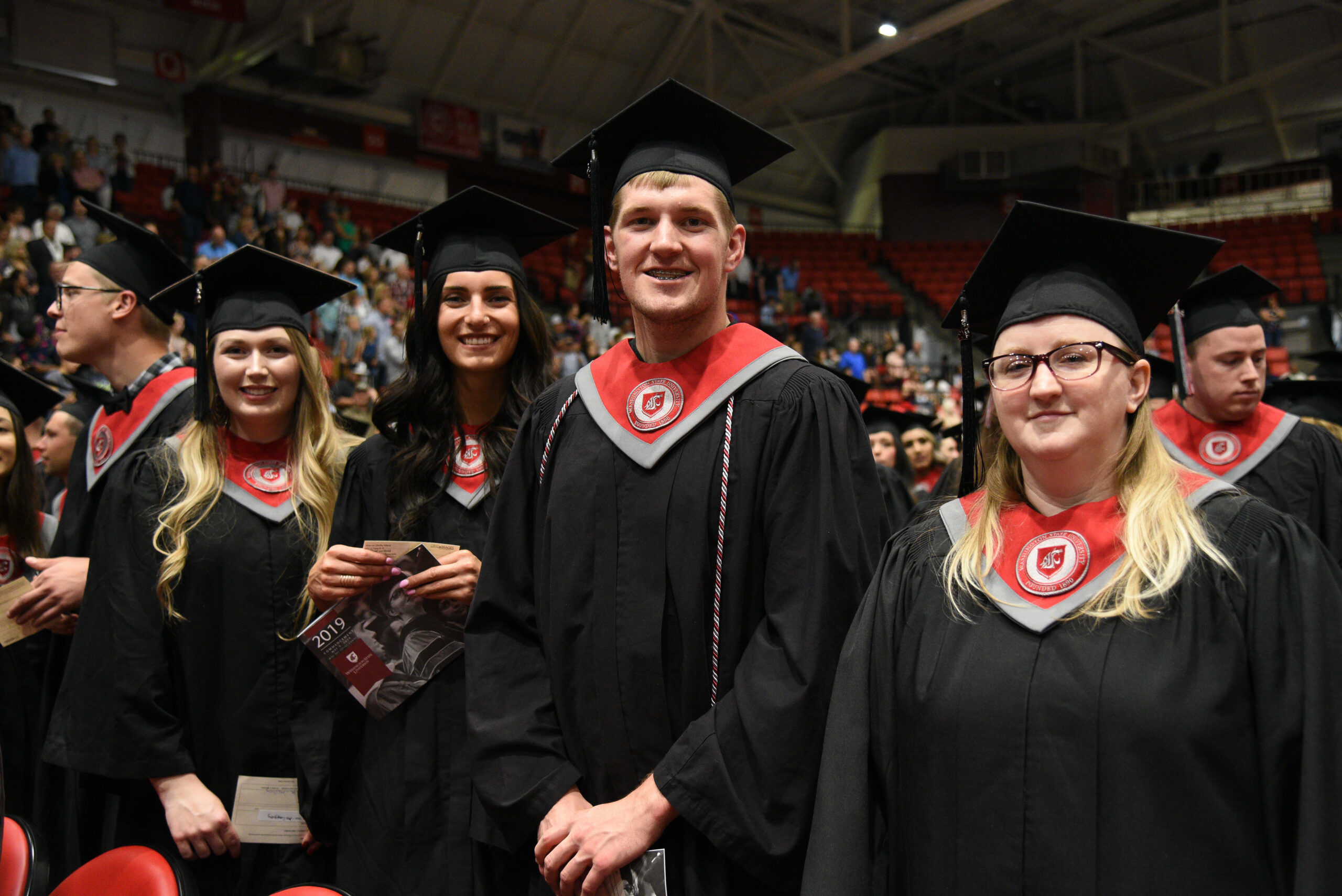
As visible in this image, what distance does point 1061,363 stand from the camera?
5.47 ft

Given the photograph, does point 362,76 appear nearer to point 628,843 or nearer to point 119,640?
point 119,640

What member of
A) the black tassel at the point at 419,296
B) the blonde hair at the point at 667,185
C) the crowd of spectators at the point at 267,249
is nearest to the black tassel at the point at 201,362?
the black tassel at the point at 419,296

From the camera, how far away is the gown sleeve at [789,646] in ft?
5.58

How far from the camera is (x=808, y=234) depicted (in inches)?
862

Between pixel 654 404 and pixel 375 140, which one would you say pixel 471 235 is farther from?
pixel 375 140

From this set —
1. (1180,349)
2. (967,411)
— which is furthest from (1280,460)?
(967,411)

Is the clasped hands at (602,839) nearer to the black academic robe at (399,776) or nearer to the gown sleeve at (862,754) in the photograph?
the gown sleeve at (862,754)

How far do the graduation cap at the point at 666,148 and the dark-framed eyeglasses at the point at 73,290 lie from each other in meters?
1.83

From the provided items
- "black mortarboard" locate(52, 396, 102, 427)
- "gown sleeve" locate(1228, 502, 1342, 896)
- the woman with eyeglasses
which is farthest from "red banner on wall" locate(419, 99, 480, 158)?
"gown sleeve" locate(1228, 502, 1342, 896)

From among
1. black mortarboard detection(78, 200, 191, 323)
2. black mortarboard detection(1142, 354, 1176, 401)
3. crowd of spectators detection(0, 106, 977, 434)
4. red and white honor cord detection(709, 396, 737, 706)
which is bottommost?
red and white honor cord detection(709, 396, 737, 706)

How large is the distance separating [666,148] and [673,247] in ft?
Result: 0.90

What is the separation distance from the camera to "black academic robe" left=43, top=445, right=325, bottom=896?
2521 millimetres

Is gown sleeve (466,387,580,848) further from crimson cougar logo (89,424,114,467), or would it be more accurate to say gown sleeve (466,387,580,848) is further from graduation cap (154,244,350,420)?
crimson cougar logo (89,424,114,467)

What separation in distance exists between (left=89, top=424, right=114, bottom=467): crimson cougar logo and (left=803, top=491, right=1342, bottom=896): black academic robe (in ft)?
8.04
